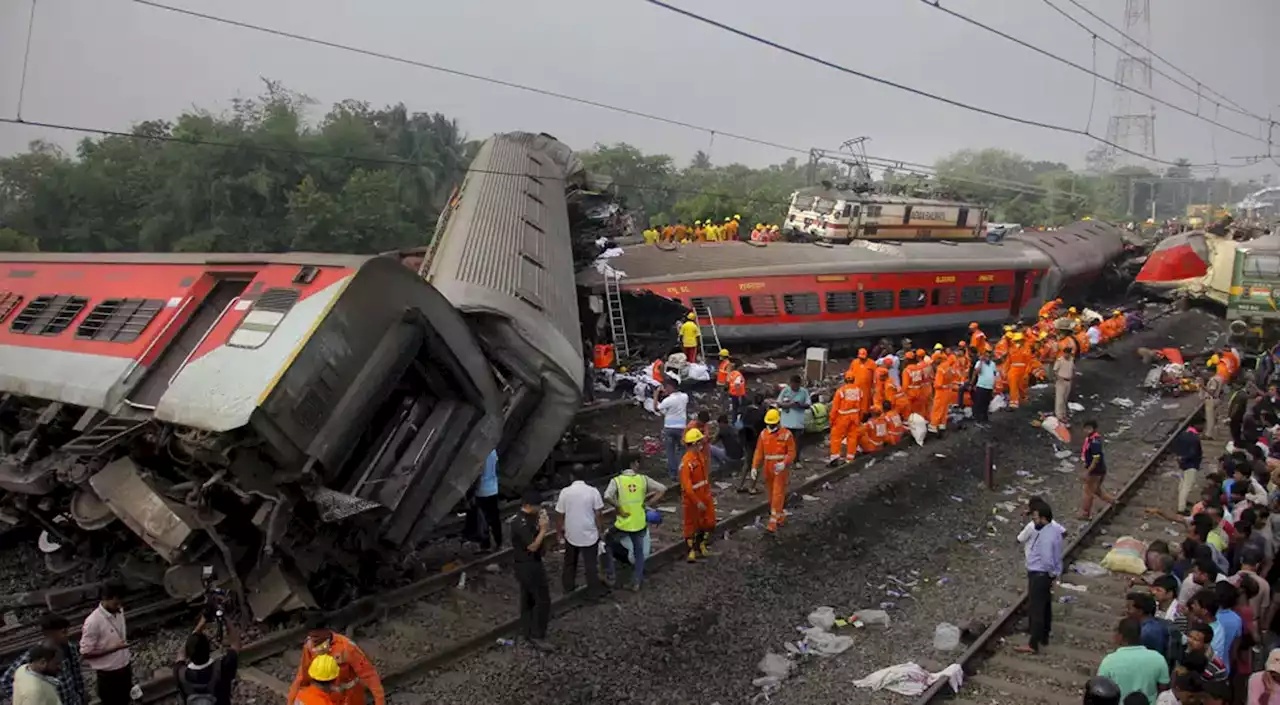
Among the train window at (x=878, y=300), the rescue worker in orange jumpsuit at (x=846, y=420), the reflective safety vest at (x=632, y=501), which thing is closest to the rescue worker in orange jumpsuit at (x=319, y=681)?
the reflective safety vest at (x=632, y=501)

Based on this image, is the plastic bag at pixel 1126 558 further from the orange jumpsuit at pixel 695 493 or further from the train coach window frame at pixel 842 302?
the train coach window frame at pixel 842 302

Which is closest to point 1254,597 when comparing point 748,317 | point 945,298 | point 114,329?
point 114,329

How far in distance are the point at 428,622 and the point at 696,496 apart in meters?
2.84

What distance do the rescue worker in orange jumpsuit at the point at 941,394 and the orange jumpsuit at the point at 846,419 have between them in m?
1.97

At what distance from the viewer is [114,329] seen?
798cm

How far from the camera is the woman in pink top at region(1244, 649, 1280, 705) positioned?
4.76 meters

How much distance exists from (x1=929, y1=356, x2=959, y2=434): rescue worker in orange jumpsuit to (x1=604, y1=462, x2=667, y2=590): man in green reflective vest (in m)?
7.07

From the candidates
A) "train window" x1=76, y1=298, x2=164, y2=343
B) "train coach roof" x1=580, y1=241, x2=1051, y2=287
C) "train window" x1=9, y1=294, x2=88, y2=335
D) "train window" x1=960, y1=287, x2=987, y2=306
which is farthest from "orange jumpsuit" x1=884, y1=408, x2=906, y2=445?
"train window" x1=9, y1=294, x2=88, y2=335

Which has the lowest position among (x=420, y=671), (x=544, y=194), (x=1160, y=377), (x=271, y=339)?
(x=420, y=671)

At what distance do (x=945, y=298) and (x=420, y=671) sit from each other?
18.2 metres

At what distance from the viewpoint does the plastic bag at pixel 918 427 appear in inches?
550

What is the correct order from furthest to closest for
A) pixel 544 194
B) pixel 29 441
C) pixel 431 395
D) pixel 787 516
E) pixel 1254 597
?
pixel 544 194, pixel 787 516, pixel 431 395, pixel 29 441, pixel 1254 597

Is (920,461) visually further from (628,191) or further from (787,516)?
(628,191)

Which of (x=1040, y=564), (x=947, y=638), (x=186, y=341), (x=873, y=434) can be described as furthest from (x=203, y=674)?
(x=873, y=434)
